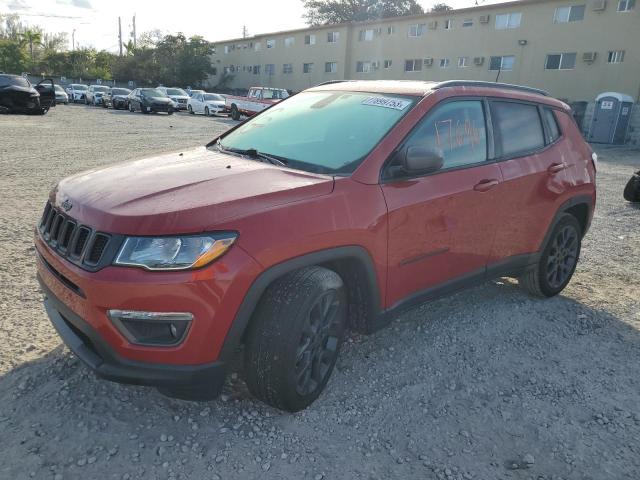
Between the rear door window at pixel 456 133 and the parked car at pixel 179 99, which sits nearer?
the rear door window at pixel 456 133

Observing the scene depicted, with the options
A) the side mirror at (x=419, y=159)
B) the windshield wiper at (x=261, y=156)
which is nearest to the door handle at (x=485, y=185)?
the side mirror at (x=419, y=159)

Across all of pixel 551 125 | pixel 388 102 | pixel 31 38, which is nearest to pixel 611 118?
pixel 551 125

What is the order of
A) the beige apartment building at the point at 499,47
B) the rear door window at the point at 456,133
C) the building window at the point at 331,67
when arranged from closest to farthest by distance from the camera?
the rear door window at the point at 456,133
the beige apartment building at the point at 499,47
the building window at the point at 331,67

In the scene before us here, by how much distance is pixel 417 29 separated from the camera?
115ft

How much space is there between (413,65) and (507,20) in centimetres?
745

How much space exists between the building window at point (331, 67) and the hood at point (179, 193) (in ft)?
133

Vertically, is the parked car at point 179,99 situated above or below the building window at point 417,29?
below

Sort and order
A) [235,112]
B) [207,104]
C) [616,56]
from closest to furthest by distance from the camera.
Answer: [616,56] < [235,112] < [207,104]

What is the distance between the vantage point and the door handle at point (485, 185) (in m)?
3.37

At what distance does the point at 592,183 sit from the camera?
15.0 ft

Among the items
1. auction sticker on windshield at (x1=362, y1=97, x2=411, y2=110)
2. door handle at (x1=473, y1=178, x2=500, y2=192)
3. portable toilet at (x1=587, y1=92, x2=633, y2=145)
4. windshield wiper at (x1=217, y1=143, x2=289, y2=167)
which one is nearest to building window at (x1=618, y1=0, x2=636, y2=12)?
portable toilet at (x1=587, y1=92, x2=633, y2=145)

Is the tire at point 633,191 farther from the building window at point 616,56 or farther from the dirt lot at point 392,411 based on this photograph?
the building window at point 616,56

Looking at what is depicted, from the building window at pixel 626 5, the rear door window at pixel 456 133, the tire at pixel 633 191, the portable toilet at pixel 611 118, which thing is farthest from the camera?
the building window at pixel 626 5

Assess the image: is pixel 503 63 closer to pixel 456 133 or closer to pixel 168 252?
pixel 456 133
